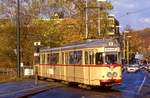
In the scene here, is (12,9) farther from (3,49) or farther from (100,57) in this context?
(100,57)

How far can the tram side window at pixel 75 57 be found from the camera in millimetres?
35719

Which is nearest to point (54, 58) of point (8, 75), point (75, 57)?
point (75, 57)

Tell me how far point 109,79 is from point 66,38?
43038 mm

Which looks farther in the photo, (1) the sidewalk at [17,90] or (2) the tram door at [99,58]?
(2) the tram door at [99,58]

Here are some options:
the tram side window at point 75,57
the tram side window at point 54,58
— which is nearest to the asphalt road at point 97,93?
the tram side window at point 75,57

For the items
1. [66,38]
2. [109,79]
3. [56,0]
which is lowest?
[109,79]

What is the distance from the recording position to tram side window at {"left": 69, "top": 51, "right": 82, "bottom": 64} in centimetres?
3572

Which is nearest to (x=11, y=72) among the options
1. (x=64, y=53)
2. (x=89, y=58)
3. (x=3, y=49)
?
(x=3, y=49)

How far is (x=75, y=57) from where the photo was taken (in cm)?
3703

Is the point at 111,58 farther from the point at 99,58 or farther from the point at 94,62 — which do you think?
the point at 94,62

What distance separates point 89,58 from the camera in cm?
3362

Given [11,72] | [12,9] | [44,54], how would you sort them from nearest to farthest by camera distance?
[44,54] → [11,72] → [12,9]

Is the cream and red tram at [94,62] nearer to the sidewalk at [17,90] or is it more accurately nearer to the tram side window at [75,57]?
the tram side window at [75,57]

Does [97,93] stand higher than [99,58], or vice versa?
[99,58]
